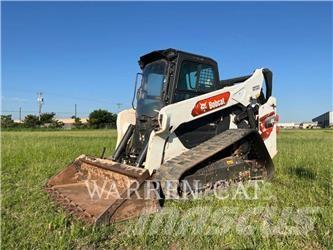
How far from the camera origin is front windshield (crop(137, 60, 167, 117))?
666 centimetres

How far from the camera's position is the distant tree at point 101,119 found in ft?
247

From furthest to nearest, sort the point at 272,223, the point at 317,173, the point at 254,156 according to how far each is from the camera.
→ the point at 317,173 < the point at 254,156 < the point at 272,223

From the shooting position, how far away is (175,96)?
6.45 m

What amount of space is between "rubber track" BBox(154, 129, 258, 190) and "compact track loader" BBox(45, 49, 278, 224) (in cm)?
1

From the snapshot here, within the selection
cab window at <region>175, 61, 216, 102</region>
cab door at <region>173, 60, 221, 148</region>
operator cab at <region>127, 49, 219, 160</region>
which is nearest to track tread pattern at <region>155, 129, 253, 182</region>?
cab door at <region>173, 60, 221, 148</region>

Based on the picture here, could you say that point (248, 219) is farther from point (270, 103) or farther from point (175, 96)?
point (270, 103)

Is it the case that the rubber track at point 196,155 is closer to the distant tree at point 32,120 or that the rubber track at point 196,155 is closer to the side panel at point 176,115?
the side panel at point 176,115

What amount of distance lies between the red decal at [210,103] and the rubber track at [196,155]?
0.54 meters

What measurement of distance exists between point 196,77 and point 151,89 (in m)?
0.88

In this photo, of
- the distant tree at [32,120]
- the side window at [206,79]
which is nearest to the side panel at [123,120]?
the side window at [206,79]

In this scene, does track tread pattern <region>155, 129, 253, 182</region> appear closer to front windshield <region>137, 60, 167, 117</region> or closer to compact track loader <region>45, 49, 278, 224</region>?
compact track loader <region>45, 49, 278, 224</region>

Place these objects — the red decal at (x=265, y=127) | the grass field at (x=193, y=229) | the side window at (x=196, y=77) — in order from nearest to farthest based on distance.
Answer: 1. the grass field at (x=193, y=229)
2. the side window at (x=196, y=77)
3. the red decal at (x=265, y=127)

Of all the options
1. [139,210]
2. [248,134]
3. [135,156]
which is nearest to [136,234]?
[139,210]

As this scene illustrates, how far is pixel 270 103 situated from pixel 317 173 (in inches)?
69.7
